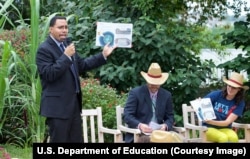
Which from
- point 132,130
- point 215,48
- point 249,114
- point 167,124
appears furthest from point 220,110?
point 215,48

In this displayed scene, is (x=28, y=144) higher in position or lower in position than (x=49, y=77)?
lower

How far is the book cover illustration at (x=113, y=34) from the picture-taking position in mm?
5695

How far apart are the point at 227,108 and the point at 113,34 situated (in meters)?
1.47

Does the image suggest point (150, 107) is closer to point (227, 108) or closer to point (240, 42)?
point (227, 108)

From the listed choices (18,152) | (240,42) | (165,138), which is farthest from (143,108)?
(240,42)

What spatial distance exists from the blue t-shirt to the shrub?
1286 mm

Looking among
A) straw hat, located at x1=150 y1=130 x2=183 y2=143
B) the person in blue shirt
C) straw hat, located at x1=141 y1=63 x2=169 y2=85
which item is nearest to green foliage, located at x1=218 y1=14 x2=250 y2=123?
the person in blue shirt

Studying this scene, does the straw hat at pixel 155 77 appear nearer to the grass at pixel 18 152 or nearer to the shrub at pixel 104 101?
the shrub at pixel 104 101

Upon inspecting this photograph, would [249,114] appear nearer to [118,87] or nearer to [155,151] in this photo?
[118,87]

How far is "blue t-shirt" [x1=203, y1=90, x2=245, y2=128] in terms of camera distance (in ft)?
20.8

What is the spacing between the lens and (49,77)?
17.1ft

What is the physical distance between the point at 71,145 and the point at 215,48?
762 centimetres

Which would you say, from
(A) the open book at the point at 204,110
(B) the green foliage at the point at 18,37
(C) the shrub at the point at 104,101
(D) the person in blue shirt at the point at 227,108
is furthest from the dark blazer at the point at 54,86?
(B) the green foliage at the point at 18,37

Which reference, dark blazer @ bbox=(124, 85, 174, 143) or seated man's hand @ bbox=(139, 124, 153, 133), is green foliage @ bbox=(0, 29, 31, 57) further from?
seated man's hand @ bbox=(139, 124, 153, 133)
